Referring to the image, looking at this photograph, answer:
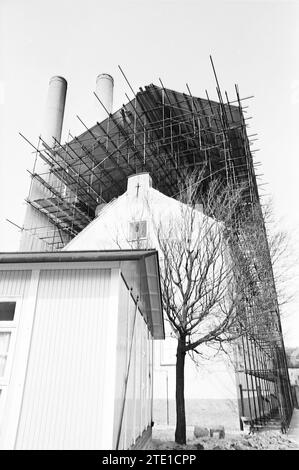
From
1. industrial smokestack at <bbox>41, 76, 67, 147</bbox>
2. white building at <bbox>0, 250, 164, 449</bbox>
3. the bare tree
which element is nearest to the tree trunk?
the bare tree

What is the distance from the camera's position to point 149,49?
26.7 feet

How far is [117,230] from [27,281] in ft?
34.4

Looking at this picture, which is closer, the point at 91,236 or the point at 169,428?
the point at 169,428

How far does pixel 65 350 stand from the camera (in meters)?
4.86

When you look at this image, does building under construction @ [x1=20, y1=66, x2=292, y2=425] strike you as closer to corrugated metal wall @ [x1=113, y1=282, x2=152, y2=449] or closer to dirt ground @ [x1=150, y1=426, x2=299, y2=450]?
dirt ground @ [x1=150, y1=426, x2=299, y2=450]

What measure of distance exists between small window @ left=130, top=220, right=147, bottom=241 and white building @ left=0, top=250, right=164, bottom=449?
30.9ft

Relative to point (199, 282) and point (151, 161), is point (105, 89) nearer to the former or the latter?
point (151, 161)

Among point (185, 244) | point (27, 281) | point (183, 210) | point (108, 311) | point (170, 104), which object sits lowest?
point (108, 311)

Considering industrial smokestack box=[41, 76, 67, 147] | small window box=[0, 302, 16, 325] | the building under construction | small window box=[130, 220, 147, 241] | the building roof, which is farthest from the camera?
industrial smokestack box=[41, 76, 67, 147]

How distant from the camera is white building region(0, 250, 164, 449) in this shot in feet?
14.6

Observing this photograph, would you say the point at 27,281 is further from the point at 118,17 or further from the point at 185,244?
the point at 185,244

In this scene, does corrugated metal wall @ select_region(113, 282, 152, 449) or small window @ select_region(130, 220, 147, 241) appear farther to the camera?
small window @ select_region(130, 220, 147, 241)

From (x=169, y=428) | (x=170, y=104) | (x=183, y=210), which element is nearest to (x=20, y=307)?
(x=169, y=428)

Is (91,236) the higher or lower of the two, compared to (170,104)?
lower
